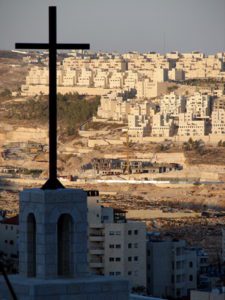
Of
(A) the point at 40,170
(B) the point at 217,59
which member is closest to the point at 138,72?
(B) the point at 217,59

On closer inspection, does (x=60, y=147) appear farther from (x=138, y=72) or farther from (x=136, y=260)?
(x=136, y=260)

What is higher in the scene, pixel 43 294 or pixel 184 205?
pixel 43 294

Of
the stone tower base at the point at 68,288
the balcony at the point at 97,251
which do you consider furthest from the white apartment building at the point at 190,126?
the stone tower base at the point at 68,288

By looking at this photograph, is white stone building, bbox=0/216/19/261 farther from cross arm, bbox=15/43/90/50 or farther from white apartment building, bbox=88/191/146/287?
cross arm, bbox=15/43/90/50

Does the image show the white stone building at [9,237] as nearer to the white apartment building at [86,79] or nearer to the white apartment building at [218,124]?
the white apartment building at [218,124]

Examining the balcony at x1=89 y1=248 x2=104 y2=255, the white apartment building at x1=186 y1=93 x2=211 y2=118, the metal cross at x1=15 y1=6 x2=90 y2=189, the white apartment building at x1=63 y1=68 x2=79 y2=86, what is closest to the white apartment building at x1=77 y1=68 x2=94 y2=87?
the white apartment building at x1=63 y1=68 x2=79 y2=86

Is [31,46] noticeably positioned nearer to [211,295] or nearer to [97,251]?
[211,295]
